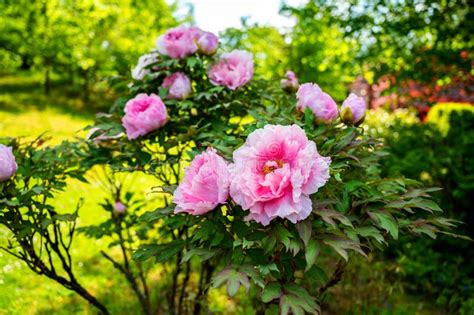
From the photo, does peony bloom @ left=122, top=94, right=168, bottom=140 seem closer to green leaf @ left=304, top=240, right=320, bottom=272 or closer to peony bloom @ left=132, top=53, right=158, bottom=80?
peony bloom @ left=132, top=53, right=158, bottom=80

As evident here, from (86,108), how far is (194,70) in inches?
550

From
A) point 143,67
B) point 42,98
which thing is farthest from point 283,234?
point 42,98

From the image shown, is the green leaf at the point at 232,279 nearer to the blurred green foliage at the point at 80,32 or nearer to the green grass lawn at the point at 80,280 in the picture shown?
the green grass lawn at the point at 80,280

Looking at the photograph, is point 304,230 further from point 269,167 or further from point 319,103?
point 319,103

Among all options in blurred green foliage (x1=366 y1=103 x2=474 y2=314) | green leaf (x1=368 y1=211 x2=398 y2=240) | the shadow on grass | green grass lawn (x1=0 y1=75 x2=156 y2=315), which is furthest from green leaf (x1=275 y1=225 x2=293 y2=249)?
the shadow on grass

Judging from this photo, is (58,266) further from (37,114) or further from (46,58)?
(46,58)

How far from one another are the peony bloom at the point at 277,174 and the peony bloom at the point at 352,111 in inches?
15.7

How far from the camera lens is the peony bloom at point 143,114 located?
76.5 inches

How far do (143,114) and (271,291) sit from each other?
2.97 ft

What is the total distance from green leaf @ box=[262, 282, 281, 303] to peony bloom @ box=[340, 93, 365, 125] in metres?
0.64

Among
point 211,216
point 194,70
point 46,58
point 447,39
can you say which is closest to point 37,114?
point 46,58

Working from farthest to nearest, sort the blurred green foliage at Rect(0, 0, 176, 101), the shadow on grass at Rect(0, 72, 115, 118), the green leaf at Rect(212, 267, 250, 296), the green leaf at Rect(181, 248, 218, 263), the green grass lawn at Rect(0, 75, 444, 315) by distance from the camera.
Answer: the shadow on grass at Rect(0, 72, 115, 118)
the blurred green foliage at Rect(0, 0, 176, 101)
the green grass lawn at Rect(0, 75, 444, 315)
the green leaf at Rect(181, 248, 218, 263)
the green leaf at Rect(212, 267, 250, 296)

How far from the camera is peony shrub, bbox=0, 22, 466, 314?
132cm

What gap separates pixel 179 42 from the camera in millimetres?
2180
